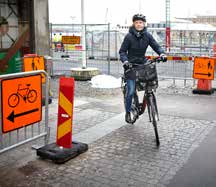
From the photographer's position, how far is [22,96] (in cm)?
505

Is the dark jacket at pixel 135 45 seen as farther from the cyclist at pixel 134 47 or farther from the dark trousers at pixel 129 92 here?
the dark trousers at pixel 129 92

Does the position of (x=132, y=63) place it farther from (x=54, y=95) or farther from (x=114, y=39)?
(x=114, y=39)

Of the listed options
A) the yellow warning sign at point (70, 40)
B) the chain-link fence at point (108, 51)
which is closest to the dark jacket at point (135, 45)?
the chain-link fence at point (108, 51)

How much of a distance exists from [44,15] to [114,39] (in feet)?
19.1

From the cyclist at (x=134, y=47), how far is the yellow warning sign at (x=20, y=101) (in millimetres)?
1678

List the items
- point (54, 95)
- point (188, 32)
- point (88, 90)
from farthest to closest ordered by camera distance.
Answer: point (188, 32)
point (88, 90)
point (54, 95)

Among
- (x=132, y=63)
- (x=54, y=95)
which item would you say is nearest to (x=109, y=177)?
(x=132, y=63)

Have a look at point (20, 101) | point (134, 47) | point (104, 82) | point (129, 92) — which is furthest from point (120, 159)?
point (104, 82)

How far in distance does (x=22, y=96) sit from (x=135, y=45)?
7.76 ft

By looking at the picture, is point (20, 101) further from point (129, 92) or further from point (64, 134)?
point (129, 92)

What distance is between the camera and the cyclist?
6.43 m

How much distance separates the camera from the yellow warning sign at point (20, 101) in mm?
4828

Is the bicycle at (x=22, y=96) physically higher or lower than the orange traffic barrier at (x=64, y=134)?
higher

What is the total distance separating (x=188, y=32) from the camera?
16.7 m
